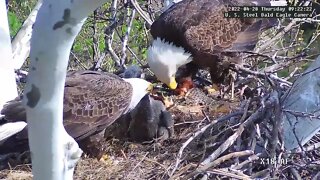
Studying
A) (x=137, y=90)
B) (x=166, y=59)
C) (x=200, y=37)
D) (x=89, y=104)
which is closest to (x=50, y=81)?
(x=89, y=104)

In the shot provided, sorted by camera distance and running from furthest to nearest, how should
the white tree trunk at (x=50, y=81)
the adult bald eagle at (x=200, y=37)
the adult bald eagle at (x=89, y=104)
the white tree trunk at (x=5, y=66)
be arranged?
the adult bald eagle at (x=200, y=37) → the white tree trunk at (x=5, y=66) → the adult bald eagle at (x=89, y=104) → the white tree trunk at (x=50, y=81)

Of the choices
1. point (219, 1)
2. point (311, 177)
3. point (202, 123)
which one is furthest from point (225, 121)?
point (219, 1)

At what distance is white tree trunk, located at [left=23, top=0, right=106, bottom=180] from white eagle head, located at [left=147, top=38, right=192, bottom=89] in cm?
267

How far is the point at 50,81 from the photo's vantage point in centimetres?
176

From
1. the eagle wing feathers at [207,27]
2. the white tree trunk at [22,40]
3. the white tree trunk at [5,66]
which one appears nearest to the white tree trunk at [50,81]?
the white tree trunk at [5,66]

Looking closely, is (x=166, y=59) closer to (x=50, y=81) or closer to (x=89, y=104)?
(x=89, y=104)

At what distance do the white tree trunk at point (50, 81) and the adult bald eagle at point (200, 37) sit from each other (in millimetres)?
2758

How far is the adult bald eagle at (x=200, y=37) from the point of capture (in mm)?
4773

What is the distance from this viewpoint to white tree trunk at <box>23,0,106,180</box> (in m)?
1.68

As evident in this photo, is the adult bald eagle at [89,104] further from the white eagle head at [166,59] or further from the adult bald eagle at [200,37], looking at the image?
the adult bald eagle at [200,37]

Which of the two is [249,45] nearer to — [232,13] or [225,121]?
[232,13]

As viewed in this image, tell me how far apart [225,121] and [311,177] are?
2.55 ft

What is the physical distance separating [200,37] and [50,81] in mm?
3176

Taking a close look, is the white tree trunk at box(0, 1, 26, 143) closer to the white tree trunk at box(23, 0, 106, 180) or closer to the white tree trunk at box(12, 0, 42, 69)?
the white tree trunk at box(12, 0, 42, 69)
